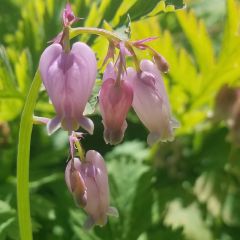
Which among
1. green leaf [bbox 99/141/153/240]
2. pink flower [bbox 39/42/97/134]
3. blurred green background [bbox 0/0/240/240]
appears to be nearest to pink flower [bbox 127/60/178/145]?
pink flower [bbox 39/42/97/134]

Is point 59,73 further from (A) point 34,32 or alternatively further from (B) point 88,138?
(B) point 88,138

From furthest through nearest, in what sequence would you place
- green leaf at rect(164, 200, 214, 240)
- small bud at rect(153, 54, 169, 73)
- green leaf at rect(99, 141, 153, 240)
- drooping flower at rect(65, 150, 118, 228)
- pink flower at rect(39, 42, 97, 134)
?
green leaf at rect(164, 200, 214, 240) < green leaf at rect(99, 141, 153, 240) < drooping flower at rect(65, 150, 118, 228) < small bud at rect(153, 54, 169, 73) < pink flower at rect(39, 42, 97, 134)

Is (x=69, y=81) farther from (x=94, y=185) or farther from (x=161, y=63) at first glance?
(x=94, y=185)

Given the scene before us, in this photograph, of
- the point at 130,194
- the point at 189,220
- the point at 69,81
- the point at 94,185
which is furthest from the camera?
the point at 189,220

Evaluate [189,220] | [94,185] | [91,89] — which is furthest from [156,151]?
[91,89]

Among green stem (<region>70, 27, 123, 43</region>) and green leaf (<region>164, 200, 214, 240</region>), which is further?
green leaf (<region>164, 200, 214, 240</region>)

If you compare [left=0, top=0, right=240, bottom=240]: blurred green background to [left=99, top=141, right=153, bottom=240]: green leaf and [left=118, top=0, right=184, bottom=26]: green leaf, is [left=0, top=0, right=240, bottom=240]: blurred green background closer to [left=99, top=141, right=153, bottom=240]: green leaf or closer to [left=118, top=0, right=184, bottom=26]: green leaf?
[left=99, top=141, right=153, bottom=240]: green leaf
